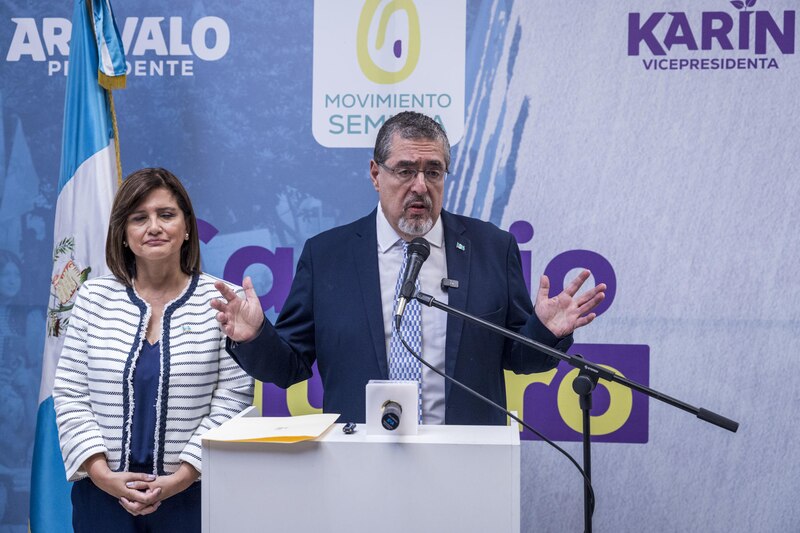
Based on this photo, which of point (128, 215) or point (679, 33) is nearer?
point (128, 215)

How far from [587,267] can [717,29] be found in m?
1.12

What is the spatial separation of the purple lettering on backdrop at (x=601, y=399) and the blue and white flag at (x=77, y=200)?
6.11 feet

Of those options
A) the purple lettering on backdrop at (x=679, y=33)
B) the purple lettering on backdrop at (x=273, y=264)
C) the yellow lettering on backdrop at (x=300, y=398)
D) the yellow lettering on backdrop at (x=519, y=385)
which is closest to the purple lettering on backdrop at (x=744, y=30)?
the purple lettering on backdrop at (x=679, y=33)

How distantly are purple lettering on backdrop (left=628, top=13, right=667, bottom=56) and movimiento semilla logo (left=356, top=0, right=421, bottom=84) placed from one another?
34.9 inches

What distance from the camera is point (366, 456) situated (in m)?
1.41

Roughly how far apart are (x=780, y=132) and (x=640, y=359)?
1090mm

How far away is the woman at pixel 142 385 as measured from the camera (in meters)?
2.21

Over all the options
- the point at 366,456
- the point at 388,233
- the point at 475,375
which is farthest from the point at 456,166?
the point at 366,456

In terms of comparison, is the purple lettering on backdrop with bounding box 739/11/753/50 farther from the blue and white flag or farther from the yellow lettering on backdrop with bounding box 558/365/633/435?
the blue and white flag

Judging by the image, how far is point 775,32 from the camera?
3.19 meters

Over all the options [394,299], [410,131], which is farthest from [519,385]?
[410,131]

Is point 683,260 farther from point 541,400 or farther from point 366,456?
point 366,456

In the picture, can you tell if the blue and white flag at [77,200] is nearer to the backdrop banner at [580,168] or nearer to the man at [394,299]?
the backdrop banner at [580,168]

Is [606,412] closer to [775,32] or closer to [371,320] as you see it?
[371,320]
